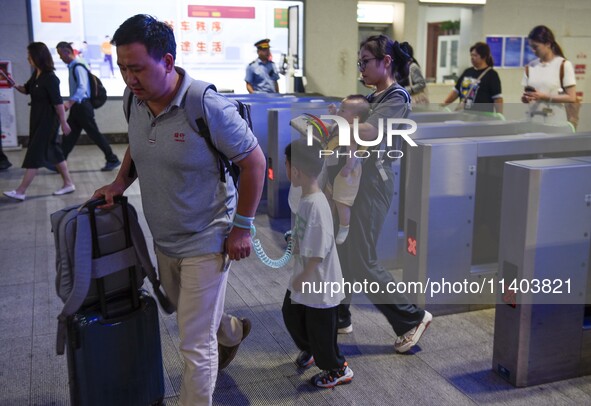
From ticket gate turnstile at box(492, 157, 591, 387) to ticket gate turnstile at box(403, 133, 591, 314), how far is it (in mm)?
638

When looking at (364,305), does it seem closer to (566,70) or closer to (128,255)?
(128,255)

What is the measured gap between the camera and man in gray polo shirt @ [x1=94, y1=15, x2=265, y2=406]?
2156mm

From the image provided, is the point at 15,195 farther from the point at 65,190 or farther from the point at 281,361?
the point at 281,361

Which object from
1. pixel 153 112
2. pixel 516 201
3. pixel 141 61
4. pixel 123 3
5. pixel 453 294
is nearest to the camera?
pixel 141 61

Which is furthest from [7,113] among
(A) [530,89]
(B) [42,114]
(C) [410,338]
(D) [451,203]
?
(C) [410,338]

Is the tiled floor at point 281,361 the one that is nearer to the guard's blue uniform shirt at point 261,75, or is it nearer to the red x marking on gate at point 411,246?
the red x marking on gate at point 411,246

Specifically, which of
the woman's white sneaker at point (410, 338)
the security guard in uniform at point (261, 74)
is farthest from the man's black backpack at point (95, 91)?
the woman's white sneaker at point (410, 338)

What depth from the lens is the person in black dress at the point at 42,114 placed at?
6.39 m

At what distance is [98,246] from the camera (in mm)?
2316

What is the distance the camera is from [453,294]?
149 inches

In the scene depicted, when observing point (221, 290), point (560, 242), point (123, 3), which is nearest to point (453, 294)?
point (560, 242)

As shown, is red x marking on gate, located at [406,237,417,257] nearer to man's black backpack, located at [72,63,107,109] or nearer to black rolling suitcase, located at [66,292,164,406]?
black rolling suitcase, located at [66,292,164,406]

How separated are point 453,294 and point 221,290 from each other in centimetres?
180

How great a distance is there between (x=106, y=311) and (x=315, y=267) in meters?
0.84
